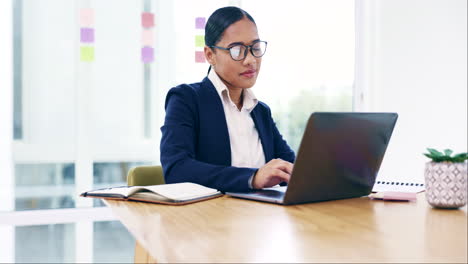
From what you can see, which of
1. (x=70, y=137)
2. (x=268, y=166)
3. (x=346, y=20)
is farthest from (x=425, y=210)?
(x=346, y=20)

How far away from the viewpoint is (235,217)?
108cm

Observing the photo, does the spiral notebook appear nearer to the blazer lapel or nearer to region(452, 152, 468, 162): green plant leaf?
region(452, 152, 468, 162): green plant leaf

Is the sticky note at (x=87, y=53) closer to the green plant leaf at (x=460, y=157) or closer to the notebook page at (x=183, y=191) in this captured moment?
the notebook page at (x=183, y=191)

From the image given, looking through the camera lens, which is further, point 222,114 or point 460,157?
point 222,114

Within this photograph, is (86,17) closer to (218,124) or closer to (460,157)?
(218,124)

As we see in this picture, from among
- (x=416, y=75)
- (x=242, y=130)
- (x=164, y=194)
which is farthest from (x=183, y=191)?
(x=416, y=75)

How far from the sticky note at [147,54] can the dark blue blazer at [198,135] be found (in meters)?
1.50

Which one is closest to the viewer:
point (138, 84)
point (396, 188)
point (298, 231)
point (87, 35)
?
point (298, 231)

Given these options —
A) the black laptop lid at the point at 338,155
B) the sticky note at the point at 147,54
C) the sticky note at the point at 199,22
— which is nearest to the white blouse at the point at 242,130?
the black laptop lid at the point at 338,155

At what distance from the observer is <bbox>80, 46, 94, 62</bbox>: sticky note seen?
3.21 m

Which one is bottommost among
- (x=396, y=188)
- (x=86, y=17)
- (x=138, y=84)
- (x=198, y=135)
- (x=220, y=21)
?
(x=396, y=188)

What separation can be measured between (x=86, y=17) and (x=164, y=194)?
2257mm

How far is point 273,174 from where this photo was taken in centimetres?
136

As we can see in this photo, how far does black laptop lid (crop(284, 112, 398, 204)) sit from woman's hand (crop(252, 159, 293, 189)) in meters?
0.12
